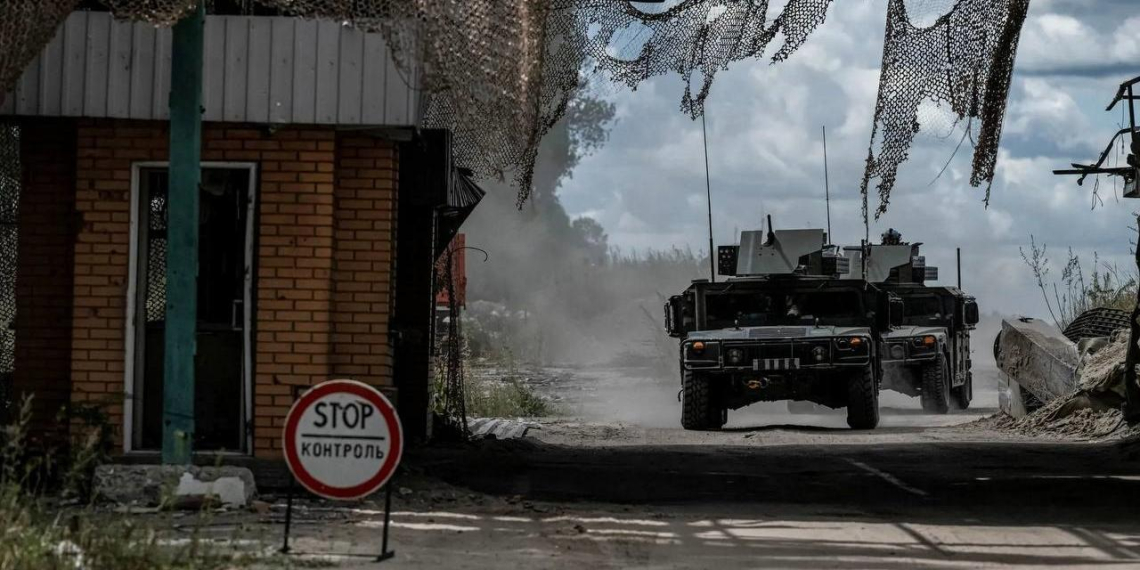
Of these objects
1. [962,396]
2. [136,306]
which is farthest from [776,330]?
[136,306]

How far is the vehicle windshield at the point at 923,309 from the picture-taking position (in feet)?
77.3

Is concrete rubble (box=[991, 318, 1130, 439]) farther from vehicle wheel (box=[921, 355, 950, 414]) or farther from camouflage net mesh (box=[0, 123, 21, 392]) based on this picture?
camouflage net mesh (box=[0, 123, 21, 392])

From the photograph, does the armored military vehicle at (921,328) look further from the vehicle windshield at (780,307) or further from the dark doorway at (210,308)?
the dark doorway at (210,308)

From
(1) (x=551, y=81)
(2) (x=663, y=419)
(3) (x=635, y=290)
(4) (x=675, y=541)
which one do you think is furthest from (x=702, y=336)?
(3) (x=635, y=290)

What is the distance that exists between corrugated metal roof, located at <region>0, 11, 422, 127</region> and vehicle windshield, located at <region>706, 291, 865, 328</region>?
1015cm

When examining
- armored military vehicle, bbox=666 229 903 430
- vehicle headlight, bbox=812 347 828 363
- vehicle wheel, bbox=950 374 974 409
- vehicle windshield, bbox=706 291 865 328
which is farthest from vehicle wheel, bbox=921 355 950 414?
vehicle headlight, bbox=812 347 828 363

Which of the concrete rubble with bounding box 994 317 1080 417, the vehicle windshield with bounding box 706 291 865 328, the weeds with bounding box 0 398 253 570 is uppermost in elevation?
the vehicle windshield with bounding box 706 291 865 328

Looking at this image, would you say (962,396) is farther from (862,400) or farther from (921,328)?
(862,400)

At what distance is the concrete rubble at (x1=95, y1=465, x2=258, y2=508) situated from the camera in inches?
343

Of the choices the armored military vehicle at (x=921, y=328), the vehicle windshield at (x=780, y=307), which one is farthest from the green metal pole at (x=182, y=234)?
the armored military vehicle at (x=921, y=328)

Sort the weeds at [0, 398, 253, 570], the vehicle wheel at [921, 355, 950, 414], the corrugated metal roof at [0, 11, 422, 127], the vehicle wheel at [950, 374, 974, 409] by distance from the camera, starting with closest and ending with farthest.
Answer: the weeds at [0, 398, 253, 570], the corrugated metal roof at [0, 11, 422, 127], the vehicle wheel at [921, 355, 950, 414], the vehicle wheel at [950, 374, 974, 409]

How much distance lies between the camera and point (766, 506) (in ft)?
33.0

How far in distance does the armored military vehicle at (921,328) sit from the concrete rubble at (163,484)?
14087 mm

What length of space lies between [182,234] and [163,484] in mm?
1400
